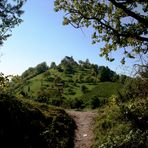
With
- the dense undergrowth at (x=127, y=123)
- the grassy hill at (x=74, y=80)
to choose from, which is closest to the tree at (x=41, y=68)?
the grassy hill at (x=74, y=80)

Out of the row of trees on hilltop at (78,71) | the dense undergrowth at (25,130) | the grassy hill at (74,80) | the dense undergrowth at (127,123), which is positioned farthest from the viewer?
the row of trees on hilltop at (78,71)

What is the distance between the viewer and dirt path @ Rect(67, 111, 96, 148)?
687 inches

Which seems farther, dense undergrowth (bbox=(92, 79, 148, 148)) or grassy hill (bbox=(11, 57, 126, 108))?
grassy hill (bbox=(11, 57, 126, 108))

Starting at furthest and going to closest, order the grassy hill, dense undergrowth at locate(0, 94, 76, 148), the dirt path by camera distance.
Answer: the grassy hill → the dirt path → dense undergrowth at locate(0, 94, 76, 148)

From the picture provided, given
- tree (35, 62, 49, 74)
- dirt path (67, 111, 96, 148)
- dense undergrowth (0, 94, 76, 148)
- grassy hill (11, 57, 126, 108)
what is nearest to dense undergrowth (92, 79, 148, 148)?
dirt path (67, 111, 96, 148)

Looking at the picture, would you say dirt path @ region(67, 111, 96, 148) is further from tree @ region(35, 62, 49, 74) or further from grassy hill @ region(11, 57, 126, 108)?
tree @ region(35, 62, 49, 74)

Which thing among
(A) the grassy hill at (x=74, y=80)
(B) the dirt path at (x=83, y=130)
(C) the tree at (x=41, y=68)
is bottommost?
(B) the dirt path at (x=83, y=130)

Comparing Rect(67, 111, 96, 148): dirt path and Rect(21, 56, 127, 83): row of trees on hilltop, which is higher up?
Rect(21, 56, 127, 83): row of trees on hilltop

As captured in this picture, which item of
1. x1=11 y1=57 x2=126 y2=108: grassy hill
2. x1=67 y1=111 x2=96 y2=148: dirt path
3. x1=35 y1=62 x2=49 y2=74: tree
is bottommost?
x1=67 y1=111 x2=96 y2=148: dirt path

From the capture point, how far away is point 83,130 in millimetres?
20328

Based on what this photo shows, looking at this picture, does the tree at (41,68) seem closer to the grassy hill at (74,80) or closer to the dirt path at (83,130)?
the grassy hill at (74,80)

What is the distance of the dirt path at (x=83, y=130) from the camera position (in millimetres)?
17453

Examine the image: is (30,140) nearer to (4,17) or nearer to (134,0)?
(134,0)

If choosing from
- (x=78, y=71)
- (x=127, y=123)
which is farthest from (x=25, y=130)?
(x=78, y=71)
